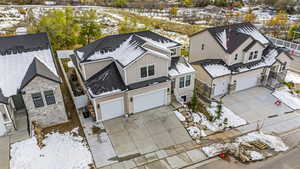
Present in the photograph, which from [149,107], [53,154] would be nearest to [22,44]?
[53,154]

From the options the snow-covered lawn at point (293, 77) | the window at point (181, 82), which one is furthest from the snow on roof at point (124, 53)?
the snow-covered lawn at point (293, 77)

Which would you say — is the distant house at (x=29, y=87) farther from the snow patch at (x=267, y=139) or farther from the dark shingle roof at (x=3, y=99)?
the snow patch at (x=267, y=139)

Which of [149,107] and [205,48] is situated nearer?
[149,107]

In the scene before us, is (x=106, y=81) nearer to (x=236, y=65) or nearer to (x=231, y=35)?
(x=236, y=65)

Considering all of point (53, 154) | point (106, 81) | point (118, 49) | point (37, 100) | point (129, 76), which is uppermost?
point (118, 49)

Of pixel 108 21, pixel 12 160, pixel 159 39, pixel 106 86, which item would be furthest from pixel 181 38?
pixel 12 160

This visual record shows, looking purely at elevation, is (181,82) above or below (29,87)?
below

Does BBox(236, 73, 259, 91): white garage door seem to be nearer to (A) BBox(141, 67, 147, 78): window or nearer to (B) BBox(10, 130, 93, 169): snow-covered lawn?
(A) BBox(141, 67, 147, 78): window
